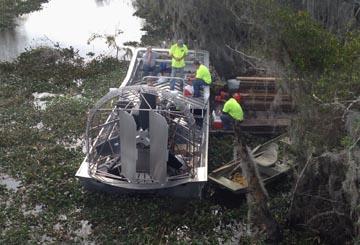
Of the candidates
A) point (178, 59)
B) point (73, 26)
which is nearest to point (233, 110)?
point (178, 59)

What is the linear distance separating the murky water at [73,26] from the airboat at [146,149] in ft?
39.8

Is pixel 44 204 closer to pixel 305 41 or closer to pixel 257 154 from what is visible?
pixel 257 154

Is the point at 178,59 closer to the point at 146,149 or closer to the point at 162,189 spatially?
the point at 146,149

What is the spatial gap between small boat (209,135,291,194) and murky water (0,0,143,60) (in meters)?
13.2

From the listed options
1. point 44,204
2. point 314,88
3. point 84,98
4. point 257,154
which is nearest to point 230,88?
point 257,154

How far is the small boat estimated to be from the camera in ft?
41.7

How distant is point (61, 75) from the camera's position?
20.8 meters

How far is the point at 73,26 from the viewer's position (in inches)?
1148

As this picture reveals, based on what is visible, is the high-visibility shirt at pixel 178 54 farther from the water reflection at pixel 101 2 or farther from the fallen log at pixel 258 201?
the water reflection at pixel 101 2

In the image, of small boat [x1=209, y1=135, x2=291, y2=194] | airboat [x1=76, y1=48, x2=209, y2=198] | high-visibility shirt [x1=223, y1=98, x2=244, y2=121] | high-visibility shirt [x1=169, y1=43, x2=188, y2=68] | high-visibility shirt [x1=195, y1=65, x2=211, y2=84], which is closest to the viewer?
airboat [x1=76, y1=48, x2=209, y2=198]

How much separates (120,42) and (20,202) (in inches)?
588

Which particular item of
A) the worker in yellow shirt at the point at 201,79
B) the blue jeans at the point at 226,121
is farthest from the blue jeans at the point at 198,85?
the blue jeans at the point at 226,121

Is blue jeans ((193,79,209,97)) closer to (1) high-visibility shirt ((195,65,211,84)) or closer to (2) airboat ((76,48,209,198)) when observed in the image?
(1) high-visibility shirt ((195,65,211,84))

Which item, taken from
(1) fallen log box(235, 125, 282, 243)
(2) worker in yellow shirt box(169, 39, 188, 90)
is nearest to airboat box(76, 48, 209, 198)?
(1) fallen log box(235, 125, 282, 243)
